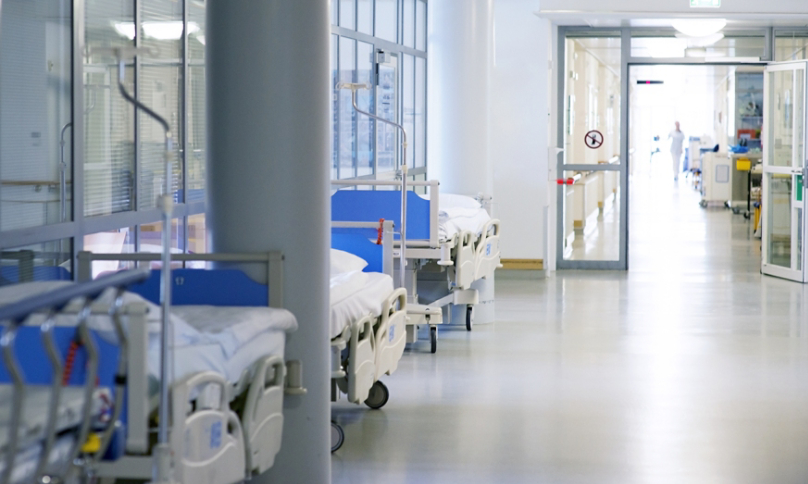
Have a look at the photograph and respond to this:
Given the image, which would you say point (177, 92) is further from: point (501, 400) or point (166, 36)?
point (501, 400)

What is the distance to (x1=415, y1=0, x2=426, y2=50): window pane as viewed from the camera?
10.3m

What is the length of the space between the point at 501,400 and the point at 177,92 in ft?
7.71

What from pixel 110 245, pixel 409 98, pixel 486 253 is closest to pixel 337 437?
pixel 110 245

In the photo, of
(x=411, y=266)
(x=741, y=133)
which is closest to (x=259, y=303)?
(x=411, y=266)

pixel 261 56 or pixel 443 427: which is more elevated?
pixel 261 56

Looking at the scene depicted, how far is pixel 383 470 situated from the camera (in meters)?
4.20

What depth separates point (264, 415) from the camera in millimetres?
3035

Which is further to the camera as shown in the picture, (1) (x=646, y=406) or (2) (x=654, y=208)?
(2) (x=654, y=208)

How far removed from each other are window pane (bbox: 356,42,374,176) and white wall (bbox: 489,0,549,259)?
2.25 meters

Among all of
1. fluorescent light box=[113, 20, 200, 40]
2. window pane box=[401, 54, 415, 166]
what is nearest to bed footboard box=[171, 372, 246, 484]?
fluorescent light box=[113, 20, 200, 40]

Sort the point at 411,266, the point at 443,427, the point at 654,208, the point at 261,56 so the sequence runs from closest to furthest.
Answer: the point at 261,56 → the point at 443,427 → the point at 411,266 → the point at 654,208

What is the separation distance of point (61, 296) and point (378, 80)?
677 centimetres

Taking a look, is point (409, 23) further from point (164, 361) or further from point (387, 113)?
point (164, 361)

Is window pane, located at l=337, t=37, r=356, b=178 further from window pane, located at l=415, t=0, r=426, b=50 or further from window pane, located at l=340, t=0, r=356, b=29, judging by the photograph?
window pane, located at l=415, t=0, r=426, b=50
